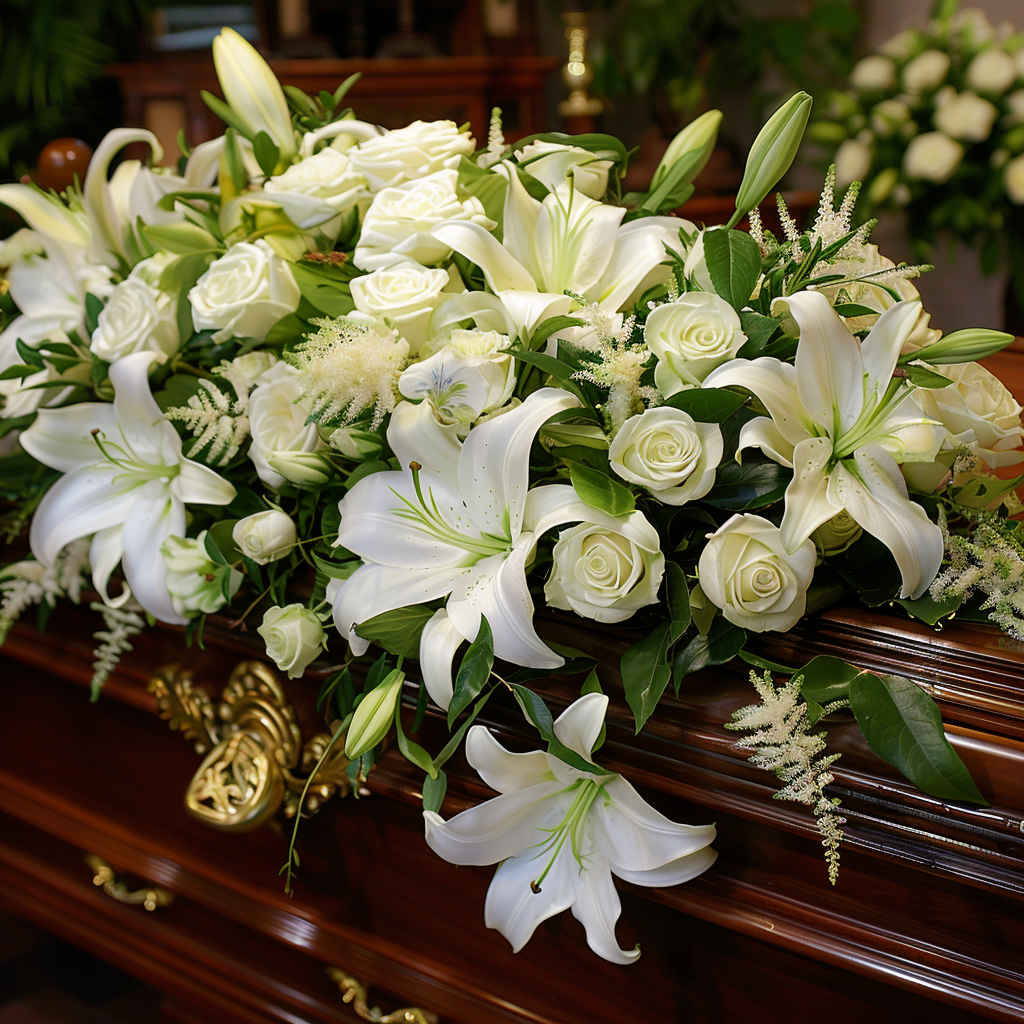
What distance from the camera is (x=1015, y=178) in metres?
1.94

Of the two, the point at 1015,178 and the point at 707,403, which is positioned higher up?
the point at 1015,178

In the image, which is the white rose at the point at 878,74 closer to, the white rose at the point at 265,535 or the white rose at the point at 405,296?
the white rose at the point at 405,296

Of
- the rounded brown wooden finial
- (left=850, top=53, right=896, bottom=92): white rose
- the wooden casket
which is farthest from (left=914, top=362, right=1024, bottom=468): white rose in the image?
(left=850, top=53, right=896, bottom=92): white rose

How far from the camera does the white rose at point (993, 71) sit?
1856 mm

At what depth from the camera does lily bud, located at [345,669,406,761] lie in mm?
547

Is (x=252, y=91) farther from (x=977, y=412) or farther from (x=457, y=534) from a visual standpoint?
(x=977, y=412)

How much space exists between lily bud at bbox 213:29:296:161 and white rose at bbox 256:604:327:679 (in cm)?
41

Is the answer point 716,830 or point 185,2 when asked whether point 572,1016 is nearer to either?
point 716,830

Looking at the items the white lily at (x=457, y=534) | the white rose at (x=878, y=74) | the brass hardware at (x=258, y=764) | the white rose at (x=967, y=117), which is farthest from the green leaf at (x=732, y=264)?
the white rose at (x=878, y=74)

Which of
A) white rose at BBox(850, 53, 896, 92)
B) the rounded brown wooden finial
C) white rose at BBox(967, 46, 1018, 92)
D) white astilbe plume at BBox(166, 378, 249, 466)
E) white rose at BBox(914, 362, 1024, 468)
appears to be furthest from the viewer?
white rose at BBox(850, 53, 896, 92)

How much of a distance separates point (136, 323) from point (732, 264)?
451 millimetres

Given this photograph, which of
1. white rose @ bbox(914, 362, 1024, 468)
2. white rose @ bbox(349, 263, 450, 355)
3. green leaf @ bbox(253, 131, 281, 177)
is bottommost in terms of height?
white rose @ bbox(914, 362, 1024, 468)

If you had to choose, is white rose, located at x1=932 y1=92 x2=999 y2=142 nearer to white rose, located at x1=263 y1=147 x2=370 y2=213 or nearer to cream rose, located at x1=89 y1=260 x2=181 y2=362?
white rose, located at x1=263 y1=147 x2=370 y2=213

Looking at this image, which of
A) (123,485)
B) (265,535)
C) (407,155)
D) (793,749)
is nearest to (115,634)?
(123,485)
